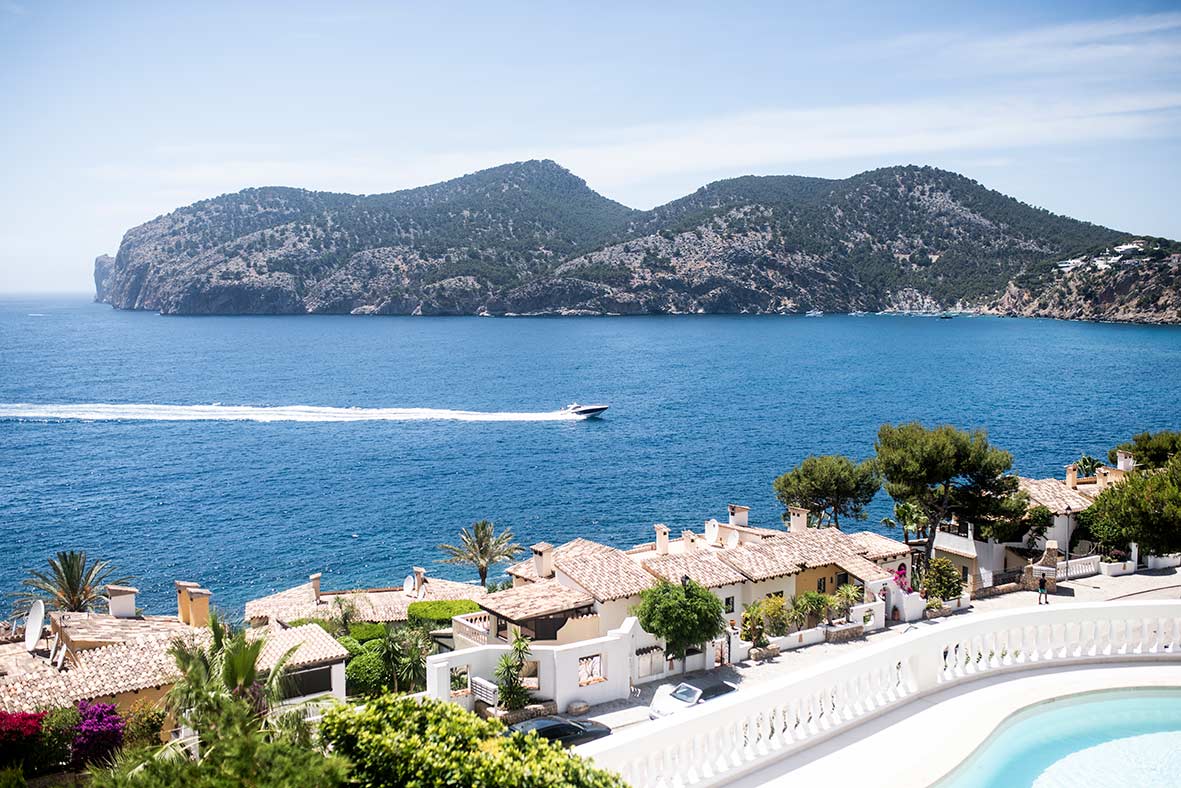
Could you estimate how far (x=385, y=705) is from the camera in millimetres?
8586

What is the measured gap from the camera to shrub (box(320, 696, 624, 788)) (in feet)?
24.0

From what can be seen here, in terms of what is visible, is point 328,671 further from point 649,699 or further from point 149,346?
point 149,346

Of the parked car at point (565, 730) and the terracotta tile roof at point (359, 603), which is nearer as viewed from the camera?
the parked car at point (565, 730)

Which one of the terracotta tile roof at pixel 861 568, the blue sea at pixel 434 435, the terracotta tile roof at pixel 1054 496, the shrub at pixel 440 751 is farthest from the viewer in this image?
the blue sea at pixel 434 435

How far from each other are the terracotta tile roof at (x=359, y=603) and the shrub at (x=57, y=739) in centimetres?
1326

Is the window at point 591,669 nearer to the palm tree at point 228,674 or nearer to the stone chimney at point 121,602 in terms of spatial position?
the palm tree at point 228,674

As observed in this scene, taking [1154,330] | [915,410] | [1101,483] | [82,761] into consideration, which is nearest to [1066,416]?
[915,410]

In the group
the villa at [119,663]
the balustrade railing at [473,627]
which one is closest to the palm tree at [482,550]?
the balustrade railing at [473,627]

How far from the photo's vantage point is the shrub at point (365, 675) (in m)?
22.7

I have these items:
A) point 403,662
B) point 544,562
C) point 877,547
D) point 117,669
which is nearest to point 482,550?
point 544,562

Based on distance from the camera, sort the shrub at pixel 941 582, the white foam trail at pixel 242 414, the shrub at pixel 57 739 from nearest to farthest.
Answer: the shrub at pixel 57 739 < the shrub at pixel 941 582 < the white foam trail at pixel 242 414

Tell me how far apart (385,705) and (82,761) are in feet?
37.6

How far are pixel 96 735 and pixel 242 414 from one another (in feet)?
276

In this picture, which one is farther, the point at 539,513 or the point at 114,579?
the point at 539,513
